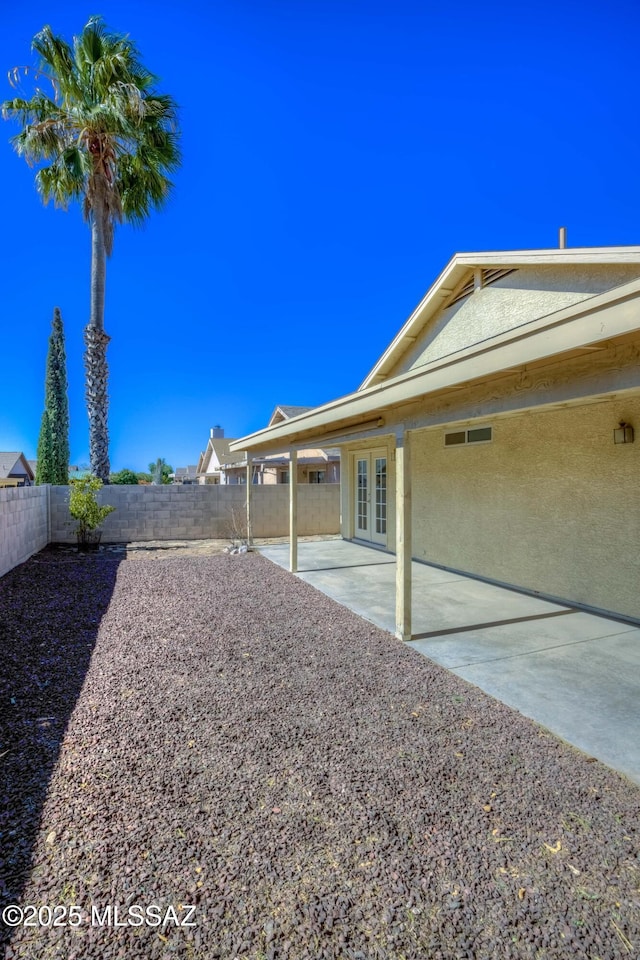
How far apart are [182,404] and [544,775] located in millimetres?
74588

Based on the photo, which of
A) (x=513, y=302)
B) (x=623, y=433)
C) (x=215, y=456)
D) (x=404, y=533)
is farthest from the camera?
(x=215, y=456)

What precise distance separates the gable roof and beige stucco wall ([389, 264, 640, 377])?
0.15 m

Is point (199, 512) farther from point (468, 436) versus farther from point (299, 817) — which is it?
point (299, 817)

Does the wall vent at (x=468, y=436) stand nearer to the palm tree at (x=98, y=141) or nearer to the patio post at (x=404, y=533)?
the patio post at (x=404, y=533)

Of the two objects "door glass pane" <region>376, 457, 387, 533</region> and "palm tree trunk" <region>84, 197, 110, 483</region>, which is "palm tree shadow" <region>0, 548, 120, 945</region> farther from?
"door glass pane" <region>376, 457, 387, 533</region>

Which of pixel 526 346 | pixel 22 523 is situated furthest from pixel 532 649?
pixel 22 523

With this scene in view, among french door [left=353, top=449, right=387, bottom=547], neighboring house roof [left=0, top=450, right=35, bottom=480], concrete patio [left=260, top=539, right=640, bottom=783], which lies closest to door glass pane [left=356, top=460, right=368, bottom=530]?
french door [left=353, top=449, right=387, bottom=547]

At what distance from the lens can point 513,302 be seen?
7.23m

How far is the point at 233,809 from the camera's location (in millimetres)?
2467

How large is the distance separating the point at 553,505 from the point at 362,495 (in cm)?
591

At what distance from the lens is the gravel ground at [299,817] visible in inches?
70.4

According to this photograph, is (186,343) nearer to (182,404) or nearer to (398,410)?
(182,404)

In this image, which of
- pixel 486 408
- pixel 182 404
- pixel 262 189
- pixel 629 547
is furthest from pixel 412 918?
pixel 182 404

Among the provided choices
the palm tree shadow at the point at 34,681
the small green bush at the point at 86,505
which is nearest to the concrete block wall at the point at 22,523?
the palm tree shadow at the point at 34,681
